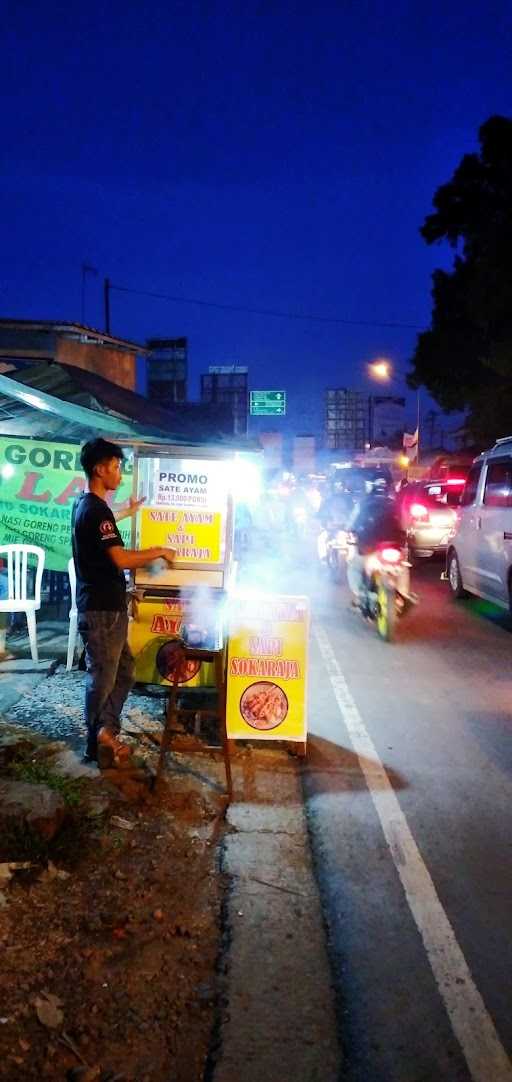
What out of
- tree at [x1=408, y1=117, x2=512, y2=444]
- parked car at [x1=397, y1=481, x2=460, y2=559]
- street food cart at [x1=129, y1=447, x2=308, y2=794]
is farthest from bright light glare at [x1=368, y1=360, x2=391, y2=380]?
street food cart at [x1=129, y1=447, x2=308, y2=794]

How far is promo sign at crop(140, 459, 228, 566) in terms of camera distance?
7059 millimetres

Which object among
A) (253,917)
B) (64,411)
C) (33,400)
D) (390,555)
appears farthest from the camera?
(390,555)

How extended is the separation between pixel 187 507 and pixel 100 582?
64.3 inches

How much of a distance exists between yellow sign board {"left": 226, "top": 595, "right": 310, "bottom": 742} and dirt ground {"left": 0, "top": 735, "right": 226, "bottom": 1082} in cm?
81

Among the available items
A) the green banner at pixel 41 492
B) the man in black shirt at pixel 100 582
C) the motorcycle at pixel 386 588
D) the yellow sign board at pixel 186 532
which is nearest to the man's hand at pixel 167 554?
the man in black shirt at pixel 100 582

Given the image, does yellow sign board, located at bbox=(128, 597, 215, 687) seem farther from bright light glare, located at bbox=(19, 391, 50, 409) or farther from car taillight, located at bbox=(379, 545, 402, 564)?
car taillight, located at bbox=(379, 545, 402, 564)

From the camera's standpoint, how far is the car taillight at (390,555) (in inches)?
419

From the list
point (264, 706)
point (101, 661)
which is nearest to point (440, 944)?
point (264, 706)

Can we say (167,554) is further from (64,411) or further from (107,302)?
(107,302)

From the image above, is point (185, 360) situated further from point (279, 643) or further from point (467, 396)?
point (279, 643)

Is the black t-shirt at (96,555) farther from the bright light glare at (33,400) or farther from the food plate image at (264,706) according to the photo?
the bright light glare at (33,400)

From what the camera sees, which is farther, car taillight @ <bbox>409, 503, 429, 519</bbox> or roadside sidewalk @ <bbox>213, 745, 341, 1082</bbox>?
car taillight @ <bbox>409, 503, 429, 519</bbox>

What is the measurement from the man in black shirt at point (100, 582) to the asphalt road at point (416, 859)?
1.41 metres

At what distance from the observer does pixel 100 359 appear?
2459cm
